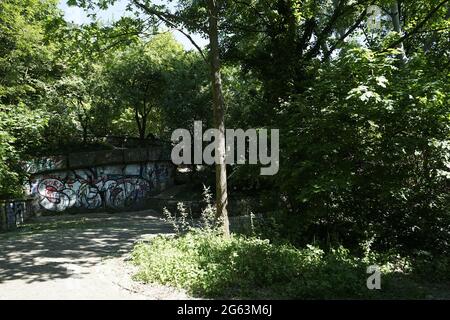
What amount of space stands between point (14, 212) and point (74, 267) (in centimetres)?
991

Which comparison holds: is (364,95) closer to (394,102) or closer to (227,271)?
(394,102)

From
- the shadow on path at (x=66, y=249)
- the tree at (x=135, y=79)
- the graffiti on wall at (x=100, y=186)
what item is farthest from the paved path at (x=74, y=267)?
the tree at (x=135, y=79)

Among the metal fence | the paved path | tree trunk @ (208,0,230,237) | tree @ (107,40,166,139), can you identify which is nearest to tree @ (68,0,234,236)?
tree trunk @ (208,0,230,237)

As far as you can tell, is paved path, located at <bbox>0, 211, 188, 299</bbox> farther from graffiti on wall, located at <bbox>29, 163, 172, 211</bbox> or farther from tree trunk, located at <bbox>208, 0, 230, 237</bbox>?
graffiti on wall, located at <bbox>29, 163, 172, 211</bbox>

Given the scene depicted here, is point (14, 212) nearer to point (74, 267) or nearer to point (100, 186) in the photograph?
point (100, 186)

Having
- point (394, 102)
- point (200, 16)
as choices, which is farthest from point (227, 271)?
point (200, 16)

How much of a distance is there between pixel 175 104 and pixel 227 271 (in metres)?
13.1

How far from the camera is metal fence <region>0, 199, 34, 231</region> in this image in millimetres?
14927

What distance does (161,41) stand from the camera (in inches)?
878

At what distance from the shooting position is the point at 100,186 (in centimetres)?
1992

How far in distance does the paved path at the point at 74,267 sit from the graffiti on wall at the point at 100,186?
714cm

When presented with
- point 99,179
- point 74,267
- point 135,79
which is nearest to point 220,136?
point 74,267

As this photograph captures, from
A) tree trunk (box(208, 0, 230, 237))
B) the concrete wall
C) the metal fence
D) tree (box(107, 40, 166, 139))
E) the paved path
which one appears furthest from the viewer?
tree (box(107, 40, 166, 139))

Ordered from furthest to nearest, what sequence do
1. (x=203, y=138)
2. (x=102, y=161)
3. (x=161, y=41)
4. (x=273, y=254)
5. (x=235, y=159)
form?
(x=161, y=41)
(x=102, y=161)
(x=203, y=138)
(x=235, y=159)
(x=273, y=254)
